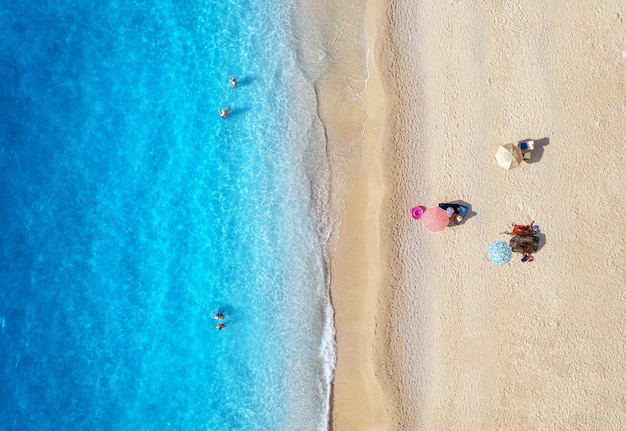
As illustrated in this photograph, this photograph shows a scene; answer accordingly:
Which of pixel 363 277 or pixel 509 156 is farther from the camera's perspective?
pixel 363 277

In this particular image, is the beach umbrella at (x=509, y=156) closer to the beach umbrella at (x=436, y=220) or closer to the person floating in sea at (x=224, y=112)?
the beach umbrella at (x=436, y=220)

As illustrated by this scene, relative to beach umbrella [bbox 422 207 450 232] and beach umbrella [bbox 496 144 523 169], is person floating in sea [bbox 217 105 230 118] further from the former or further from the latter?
beach umbrella [bbox 496 144 523 169]

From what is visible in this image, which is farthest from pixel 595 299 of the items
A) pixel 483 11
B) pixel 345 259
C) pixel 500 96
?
pixel 483 11

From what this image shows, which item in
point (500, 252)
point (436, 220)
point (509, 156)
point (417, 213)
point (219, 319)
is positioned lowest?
point (219, 319)

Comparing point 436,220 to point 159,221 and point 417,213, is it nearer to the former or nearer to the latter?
point 417,213

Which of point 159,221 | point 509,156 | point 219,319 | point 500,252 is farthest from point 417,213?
point 159,221

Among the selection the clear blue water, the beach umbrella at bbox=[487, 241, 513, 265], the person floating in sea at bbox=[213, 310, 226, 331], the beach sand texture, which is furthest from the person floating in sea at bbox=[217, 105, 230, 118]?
the beach umbrella at bbox=[487, 241, 513, 265]

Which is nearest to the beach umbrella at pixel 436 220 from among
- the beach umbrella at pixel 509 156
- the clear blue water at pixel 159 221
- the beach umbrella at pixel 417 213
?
the beach umbrella at pixel 417 213
